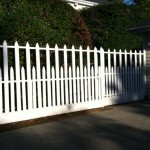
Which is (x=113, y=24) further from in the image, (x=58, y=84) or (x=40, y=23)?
(x=58, y=84)

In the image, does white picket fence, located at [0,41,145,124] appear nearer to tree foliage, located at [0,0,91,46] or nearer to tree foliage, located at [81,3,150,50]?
tree foliage, located at [0,0,91,46]

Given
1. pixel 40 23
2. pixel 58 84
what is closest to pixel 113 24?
pixel 40 23

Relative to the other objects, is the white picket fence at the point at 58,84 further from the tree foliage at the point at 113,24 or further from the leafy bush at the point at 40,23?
the tree foliage at the point at 113,24

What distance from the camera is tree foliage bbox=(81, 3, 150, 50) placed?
17875mm

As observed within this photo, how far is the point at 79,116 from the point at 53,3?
366 cm

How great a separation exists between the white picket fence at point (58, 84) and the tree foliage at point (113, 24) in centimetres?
535

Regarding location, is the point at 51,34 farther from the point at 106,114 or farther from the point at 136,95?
the point at 136,95

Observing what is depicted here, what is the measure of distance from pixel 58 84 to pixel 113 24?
974 centimetres

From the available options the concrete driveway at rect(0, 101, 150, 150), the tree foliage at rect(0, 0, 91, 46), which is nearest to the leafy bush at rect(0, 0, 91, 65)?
the tree foliage at rect(0, 0, 91, 46)

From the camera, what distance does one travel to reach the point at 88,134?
7.28 meters

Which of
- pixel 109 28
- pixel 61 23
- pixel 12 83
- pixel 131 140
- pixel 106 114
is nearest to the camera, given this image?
pixel 131 140

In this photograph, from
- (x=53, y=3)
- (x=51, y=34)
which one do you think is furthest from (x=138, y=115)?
(x=53, y=3)

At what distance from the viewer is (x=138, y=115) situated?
30.8 feet

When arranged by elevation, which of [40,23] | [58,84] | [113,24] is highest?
[113,24]
